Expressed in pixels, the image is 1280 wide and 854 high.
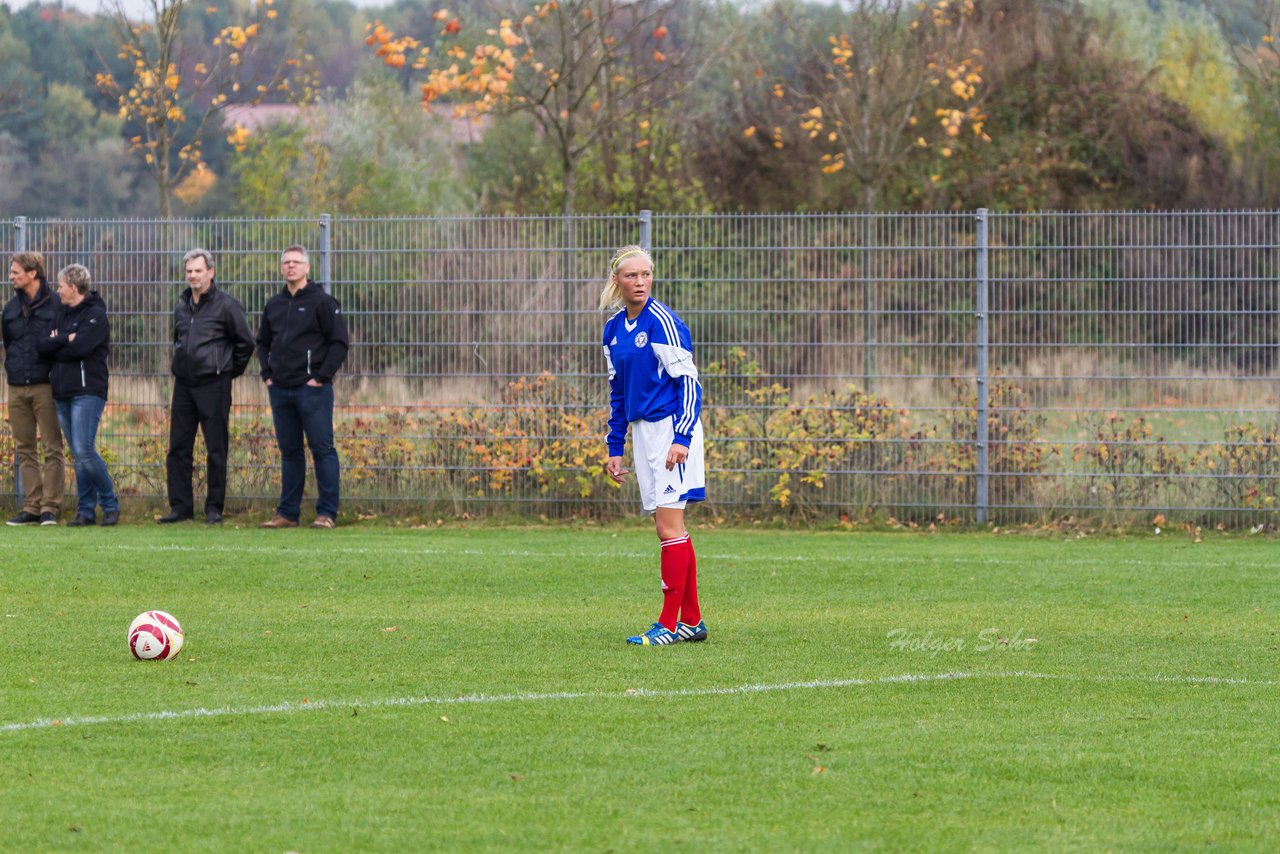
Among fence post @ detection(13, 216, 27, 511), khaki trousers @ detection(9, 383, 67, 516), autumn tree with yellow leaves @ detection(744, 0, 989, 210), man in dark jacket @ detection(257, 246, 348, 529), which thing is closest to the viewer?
man in dark jacket @ detection(257, 246, 348, 529)

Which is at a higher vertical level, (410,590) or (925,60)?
(925,60)

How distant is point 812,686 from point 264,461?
9272mm

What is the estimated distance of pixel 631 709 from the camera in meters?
7.12

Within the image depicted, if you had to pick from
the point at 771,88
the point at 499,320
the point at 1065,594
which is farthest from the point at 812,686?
the point at 771,88

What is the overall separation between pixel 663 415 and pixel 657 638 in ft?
3.63

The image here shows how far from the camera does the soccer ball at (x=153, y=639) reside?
824cm

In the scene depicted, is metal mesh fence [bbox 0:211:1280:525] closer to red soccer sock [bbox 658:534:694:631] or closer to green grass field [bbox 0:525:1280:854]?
green grass field [bbox 0:525:1280:854]

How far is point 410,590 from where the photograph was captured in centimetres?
1122

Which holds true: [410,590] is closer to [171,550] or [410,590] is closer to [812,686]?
[171,550]

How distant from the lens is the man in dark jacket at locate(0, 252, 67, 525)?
15.3 meters

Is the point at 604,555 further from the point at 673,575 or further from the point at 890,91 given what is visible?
the point at 890,91

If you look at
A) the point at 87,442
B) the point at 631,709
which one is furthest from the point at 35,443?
the point at 631,709

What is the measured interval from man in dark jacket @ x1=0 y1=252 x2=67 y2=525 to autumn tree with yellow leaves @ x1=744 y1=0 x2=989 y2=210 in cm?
1155

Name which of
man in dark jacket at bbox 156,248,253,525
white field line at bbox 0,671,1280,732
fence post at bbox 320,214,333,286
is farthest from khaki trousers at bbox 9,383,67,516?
white field line at bbox 0,671,1280,732
